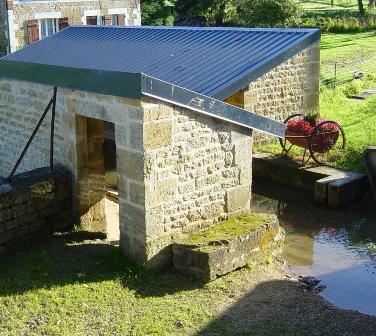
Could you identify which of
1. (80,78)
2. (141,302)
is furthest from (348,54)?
(141,302)

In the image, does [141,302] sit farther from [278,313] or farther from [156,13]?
[156,13]

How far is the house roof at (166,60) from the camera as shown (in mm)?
7449

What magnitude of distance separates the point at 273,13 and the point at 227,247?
20977 millimetres

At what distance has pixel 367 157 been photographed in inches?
480

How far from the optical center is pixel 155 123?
7020 mm

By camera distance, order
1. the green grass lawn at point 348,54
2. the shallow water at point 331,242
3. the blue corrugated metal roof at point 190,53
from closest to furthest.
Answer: the shallow water at point 331,242, the blue corrugated metal roof at point 190,53, the green grass lawn at point 348,54

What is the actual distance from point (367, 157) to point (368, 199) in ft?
2.75

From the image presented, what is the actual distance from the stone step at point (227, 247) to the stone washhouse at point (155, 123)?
191 mm

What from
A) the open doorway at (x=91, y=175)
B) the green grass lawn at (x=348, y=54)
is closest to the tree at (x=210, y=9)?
the green grass lawn at (x=348, y=54)

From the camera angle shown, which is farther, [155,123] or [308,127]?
[308,127]

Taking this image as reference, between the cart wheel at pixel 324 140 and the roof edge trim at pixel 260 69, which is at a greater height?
the roof edge trim at pixel 260 69

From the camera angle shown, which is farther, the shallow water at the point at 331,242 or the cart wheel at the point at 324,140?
the cart wheel at the point at 324,140

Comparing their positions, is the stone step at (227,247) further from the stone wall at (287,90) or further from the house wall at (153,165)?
the stone wall at (287,90)

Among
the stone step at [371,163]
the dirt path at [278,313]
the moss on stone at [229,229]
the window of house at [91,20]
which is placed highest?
the window of house at [91,20]
